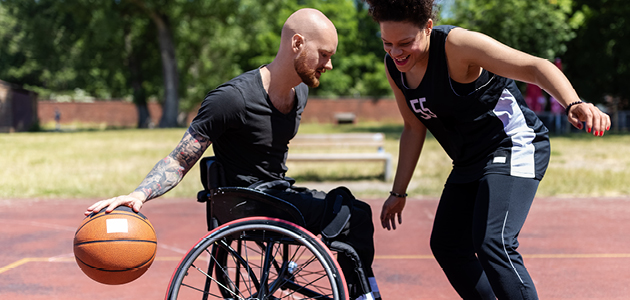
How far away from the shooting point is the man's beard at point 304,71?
2.68 metres

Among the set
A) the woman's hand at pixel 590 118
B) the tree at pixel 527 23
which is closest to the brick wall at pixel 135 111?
the tree at pixel 527 23

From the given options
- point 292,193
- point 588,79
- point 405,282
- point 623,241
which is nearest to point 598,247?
point 623,241

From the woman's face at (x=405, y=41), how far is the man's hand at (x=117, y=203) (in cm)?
127

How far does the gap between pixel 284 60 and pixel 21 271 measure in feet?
10.4

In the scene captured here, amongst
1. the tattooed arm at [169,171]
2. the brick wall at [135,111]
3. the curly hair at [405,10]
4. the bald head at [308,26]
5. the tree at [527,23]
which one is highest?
the tree at [527,23]

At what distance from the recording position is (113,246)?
242 cm

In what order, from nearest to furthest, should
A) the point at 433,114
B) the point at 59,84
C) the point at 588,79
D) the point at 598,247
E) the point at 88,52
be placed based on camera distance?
the point at 433,114 → the point at 598,247 → the point at 588,79 → the point at 88,52 → the point at 59,84

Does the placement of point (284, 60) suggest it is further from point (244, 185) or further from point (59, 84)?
point (59, 84)

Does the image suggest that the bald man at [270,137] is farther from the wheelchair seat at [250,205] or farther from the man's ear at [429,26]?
the man's ear at [429,26]

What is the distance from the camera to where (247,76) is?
2.75 meters

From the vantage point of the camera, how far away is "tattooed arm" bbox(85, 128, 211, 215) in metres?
2.52

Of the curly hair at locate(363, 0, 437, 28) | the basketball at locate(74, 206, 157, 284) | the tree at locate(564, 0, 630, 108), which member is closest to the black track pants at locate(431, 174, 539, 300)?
the curly hair at locate(363, 0, 437, 28)

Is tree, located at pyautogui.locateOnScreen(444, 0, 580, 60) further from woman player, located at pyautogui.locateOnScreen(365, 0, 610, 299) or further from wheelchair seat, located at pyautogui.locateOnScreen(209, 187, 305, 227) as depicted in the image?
wheelchair seat, located at pyautogui.locateOnScreen(209, 187, 305, 227)

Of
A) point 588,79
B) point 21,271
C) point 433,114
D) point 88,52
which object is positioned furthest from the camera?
point 88,52
